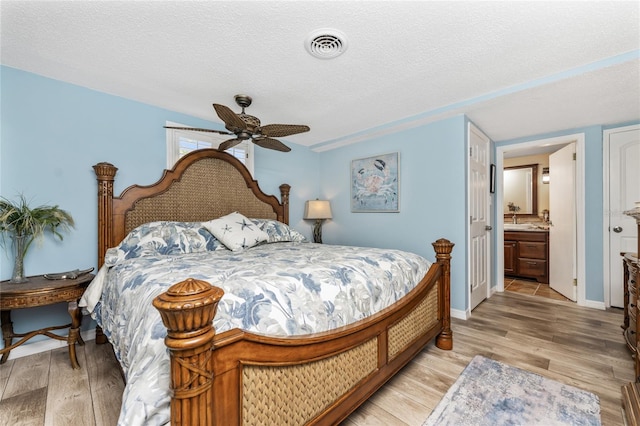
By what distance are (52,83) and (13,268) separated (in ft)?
4.99

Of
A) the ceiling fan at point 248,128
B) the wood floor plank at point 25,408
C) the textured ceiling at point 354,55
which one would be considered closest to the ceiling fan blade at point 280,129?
the ceiling fan at point 248,128

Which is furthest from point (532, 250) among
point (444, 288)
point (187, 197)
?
point (187, 197)

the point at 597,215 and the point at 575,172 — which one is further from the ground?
the point at 575,172

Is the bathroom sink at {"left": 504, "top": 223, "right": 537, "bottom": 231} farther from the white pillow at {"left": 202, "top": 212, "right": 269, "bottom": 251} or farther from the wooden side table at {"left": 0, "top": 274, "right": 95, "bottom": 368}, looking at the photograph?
the wooden side table at {"left": 0, "top": 274, "right": 95, "bottom": 368}

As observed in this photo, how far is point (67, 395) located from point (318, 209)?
10.2 feet

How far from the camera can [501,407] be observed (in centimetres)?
158

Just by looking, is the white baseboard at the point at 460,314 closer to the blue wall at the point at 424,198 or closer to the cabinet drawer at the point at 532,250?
the blue wall at the point at 424,198

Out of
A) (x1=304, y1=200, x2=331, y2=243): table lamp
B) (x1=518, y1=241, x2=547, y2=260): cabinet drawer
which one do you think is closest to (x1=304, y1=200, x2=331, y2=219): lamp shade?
(x1=304, y1=200, x2=331, y2=243): table lamp

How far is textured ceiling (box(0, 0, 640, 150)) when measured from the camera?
1559 mm

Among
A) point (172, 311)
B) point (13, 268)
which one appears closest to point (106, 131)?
point (13, 268)

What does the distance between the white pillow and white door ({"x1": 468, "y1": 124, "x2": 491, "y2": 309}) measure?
232cm

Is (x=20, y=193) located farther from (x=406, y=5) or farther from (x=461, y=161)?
(x=461, y=161)

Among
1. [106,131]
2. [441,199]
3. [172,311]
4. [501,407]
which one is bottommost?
[501,407]

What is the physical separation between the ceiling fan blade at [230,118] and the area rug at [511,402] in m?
2.29
